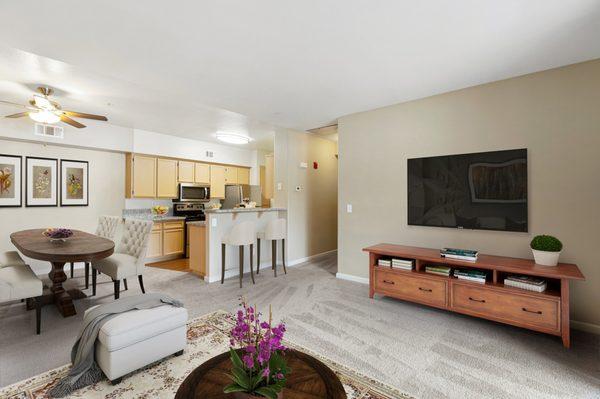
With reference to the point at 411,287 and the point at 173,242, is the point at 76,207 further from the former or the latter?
the point at 411,287

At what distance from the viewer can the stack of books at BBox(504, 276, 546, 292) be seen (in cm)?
247

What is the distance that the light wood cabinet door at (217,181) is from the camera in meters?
6.63

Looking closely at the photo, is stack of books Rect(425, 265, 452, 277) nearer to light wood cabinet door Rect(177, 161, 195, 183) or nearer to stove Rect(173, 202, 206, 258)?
stove Rect(173, 202, 206, 258)

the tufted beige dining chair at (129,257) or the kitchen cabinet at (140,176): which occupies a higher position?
the kitchen cabinet at (140,176)

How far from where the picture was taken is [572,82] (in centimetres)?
271

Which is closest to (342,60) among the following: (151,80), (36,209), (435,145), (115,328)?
(435,145)

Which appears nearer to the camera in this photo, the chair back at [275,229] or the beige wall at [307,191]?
the chair back at [275,229]

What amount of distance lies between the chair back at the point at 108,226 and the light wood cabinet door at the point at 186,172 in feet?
6.46

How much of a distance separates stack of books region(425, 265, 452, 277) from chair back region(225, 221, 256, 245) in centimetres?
243

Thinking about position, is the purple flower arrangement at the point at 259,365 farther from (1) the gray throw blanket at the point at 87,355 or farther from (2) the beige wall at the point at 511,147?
(2) the beige wall at the point at 511,147

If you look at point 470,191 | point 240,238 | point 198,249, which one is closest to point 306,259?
point 240,238

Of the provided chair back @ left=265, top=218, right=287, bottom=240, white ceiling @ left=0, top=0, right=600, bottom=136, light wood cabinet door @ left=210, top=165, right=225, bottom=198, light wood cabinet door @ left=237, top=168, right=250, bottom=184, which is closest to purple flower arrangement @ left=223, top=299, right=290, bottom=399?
white ceiling @ left=0, top=0, right=600, bottom=136

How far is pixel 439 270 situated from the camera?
301 cm

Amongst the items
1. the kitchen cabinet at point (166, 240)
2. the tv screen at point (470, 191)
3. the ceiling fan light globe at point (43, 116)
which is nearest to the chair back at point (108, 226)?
the kitchen cabinet at point (166, 240)
